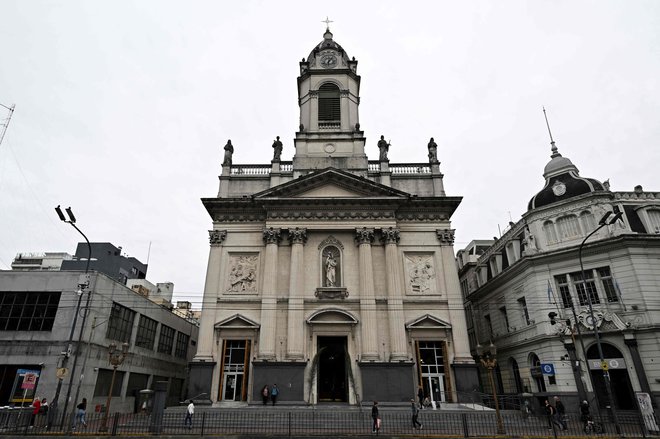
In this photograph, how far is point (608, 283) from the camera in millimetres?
25219

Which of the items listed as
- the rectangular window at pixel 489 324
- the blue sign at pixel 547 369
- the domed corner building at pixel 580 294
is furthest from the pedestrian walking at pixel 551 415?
the rectangular window at pixel 489 324

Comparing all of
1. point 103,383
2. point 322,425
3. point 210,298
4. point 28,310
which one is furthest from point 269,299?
point 28,310

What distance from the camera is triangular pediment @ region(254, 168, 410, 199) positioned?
2984 cm

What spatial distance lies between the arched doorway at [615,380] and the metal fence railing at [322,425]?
241 centimetres

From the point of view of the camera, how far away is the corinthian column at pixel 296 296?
86.1 feet

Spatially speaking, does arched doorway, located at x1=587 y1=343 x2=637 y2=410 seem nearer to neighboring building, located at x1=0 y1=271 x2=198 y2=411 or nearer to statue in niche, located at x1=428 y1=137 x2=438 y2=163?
statue in niche, located at x1=428 y1=137 x2=438 y2=163

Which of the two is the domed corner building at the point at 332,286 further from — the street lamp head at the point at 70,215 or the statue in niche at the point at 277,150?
the street lamp head at the point at 70,215

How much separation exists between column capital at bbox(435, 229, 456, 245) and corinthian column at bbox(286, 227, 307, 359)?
10085 mm

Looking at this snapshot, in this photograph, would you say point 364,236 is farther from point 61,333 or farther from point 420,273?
point 61,333

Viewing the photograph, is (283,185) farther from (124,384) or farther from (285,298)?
(124,384)

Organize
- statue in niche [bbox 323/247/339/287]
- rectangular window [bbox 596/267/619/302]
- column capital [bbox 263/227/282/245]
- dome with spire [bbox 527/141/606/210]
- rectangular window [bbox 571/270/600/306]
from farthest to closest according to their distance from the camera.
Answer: column capital [bbox 263/227/282/245]
statue in niche [bbox 323/247/339/287]
dome with spire [bbox 527/141/606/210]
rectangular window [bbox 571/270/600/306]
rectangular window [bbox 596/267/619/302]

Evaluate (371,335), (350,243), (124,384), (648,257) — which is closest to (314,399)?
(371,335)

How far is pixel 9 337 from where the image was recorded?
22.3m

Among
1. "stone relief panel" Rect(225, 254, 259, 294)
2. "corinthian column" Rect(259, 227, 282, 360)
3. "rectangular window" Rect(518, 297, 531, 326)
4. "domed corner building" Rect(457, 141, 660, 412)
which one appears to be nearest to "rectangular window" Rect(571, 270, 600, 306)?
"domed corner building" Rect(457, 141, 660, 412)
